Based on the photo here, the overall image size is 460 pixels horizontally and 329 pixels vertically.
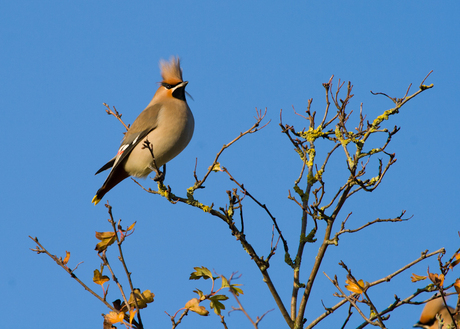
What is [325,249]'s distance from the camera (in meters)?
2.60

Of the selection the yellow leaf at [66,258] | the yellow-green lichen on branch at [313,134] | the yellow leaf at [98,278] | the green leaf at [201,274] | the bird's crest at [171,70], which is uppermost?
the bird's crest at [171,70]

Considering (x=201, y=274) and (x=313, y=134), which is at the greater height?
(x=313, y=134)

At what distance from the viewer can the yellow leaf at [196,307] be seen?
2.25 meters

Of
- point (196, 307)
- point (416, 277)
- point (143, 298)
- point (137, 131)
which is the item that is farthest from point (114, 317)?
point (137, 131)

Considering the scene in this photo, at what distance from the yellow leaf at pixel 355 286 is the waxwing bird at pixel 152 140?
6.94ft

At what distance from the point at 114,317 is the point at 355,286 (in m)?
1.02

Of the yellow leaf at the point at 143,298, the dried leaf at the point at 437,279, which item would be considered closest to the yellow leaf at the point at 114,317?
the yellow leaf at the point at 143,298

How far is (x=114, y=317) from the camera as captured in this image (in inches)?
88.0

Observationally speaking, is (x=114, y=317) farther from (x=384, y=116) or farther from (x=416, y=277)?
(x=384, y=116)

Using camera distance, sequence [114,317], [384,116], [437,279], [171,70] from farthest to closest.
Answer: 1. [171,70]
2. [384,116]
3. [437,279]
4. [114,317]

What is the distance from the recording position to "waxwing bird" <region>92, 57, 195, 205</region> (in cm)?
439

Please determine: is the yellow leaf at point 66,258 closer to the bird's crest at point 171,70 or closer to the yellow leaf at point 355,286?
the yellow leaf at point 355,286

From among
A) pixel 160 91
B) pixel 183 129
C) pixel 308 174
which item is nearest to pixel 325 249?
pixel 308 174

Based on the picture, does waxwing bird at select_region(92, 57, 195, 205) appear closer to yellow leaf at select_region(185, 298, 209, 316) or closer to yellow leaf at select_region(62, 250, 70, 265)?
yellow leaf at select_region(62, 250, 70, 265)
